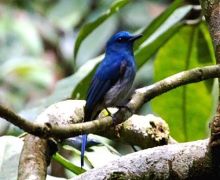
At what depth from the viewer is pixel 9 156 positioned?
2.03 metres

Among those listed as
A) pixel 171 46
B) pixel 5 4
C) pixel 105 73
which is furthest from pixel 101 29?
pixel 105 73

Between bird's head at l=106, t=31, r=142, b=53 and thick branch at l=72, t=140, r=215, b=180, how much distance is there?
1.07 m

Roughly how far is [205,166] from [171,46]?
4.53ft

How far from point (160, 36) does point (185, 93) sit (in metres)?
0.32

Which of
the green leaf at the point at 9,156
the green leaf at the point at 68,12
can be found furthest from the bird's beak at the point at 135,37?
the green leaf at the point at 68,12

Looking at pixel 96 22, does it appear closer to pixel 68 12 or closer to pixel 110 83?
pixel 110 83

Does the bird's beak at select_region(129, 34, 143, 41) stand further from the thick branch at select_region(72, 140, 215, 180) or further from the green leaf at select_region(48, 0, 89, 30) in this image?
the green leaf at select_region(48, 0, 89, 30)

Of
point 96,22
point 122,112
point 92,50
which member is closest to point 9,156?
point 122,112

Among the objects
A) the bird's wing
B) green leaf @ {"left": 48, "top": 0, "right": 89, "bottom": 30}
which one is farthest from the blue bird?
green leaf @ {"left": 48, "top": 0, "right": 89, "bottom": 30}

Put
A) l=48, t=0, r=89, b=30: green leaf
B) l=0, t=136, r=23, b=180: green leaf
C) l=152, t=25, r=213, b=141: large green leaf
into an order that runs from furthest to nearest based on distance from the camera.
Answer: l=48, t=0, r=89, b=30: green leaf → l=152, t=25, r=213, b=141: large green leaf → l=0, t=136, r=23, b=180: green leaf

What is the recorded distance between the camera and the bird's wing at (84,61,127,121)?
2400 millimetres

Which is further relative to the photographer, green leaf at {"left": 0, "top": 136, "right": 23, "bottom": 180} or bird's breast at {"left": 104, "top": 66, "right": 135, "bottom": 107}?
bird's breast at {"left": 104, "top": 66, "right": 135, "bottom": 107}

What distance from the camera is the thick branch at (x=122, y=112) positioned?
134cm

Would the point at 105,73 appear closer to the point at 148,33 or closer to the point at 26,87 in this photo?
the point at 148,33
